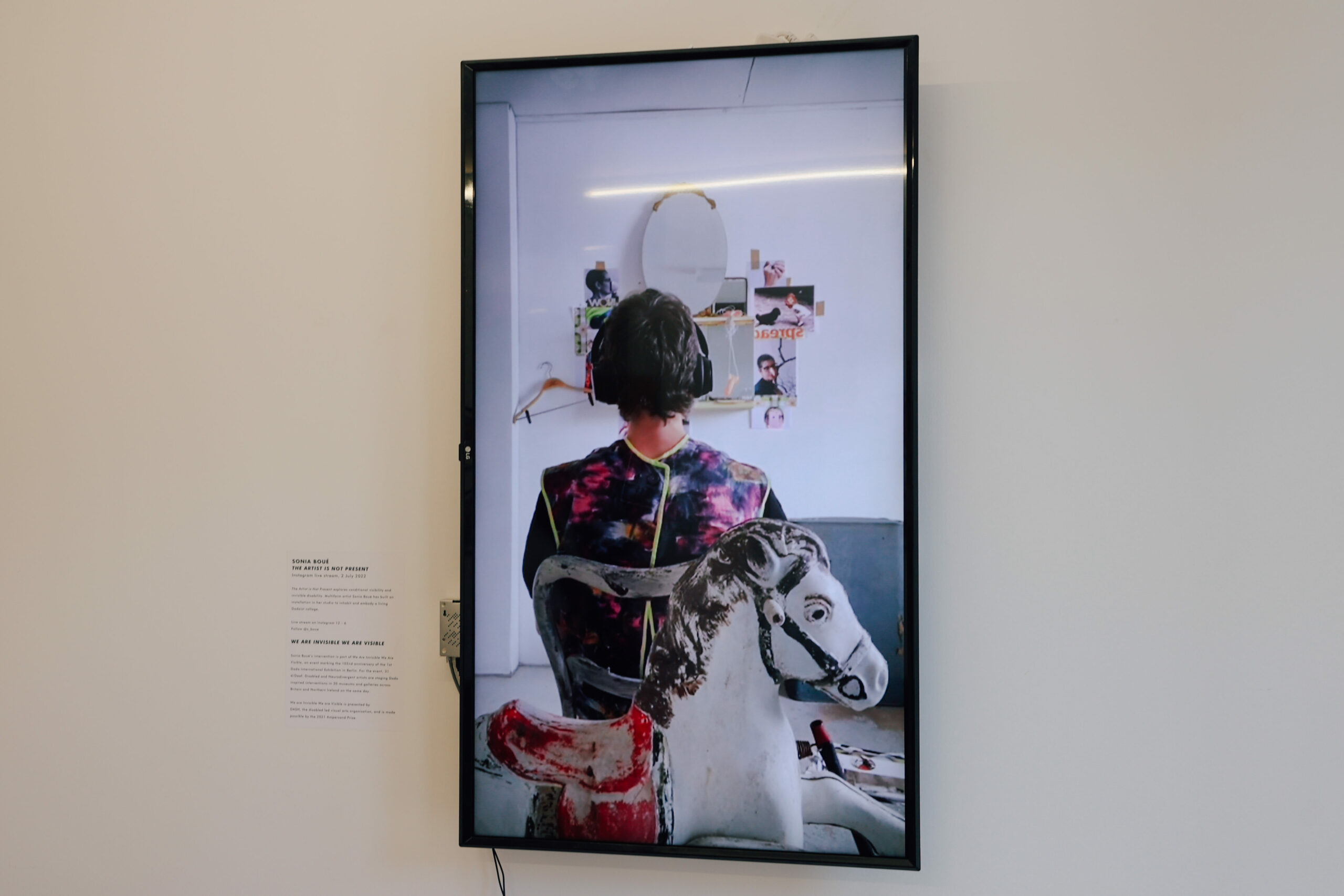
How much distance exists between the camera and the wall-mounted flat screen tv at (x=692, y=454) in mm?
903

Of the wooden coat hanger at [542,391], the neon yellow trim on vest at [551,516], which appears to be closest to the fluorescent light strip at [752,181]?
the wooden coat hanger at [542,391]

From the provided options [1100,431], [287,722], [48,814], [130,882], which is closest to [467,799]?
[287,722]

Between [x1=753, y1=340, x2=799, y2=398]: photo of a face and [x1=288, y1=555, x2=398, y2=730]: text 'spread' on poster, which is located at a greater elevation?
[x1=753, y1=340, x2=799, y2=398]: photo of a face

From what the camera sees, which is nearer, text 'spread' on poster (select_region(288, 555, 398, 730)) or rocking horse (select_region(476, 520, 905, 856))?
rocking horse (select_region(476, 520, 905, 856))

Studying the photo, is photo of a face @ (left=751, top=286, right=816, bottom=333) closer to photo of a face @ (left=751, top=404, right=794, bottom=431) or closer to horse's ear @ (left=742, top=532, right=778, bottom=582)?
photo of a face @ (left=751, top=404, right=794, bottom=431)

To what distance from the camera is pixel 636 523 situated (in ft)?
3.04

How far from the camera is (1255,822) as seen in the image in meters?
0.89

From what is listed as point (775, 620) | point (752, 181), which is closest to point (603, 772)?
point (775, 620)

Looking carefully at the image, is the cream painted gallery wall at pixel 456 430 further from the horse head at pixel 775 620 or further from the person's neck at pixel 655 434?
the person's neck at pixel 655 434

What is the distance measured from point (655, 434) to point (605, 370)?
0.11m

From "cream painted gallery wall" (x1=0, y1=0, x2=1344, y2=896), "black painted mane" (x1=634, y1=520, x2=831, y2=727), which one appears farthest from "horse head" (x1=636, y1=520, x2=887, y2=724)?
"cream painted gallery wall" (x1=0, y1=0, x2=1344, y2=896)

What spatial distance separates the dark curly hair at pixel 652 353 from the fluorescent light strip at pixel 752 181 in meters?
0.14

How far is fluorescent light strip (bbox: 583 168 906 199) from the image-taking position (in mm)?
916

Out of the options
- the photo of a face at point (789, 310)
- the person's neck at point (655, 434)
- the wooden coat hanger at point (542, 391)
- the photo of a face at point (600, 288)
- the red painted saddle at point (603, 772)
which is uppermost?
the photo of a face at point (600, 288)
